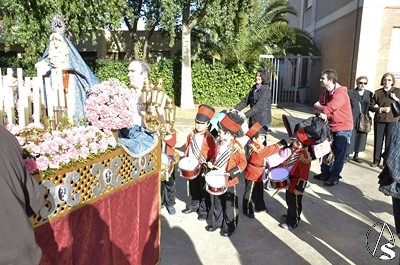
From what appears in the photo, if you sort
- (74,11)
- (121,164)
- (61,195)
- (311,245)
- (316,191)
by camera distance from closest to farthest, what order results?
(61,195)
(121,164)
(311,245)
(316,191)
(74,11)

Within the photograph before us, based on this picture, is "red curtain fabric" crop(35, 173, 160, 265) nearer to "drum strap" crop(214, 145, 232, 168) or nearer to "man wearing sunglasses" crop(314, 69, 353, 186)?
"drum strap" crop(214, 145, 232, 168)

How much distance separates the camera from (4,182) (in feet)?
4.56

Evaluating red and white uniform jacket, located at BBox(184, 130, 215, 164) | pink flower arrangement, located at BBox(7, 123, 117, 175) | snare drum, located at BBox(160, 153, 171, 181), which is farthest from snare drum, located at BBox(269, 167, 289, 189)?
pink flower arrangement, located at BBox(7, 123, 117, 175)

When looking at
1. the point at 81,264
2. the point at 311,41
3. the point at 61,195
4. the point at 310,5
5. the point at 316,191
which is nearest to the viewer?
the point at 61,195

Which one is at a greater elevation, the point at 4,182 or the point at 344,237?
the point at 4,182

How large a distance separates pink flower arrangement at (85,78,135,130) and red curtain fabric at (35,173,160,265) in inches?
19.6

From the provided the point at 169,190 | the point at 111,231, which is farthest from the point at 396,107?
the point at 111,231

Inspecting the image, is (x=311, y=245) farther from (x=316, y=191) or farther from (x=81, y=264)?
(x=81, y=264)

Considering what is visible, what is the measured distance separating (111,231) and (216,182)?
1.27 m

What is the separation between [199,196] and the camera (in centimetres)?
443

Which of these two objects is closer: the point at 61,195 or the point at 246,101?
the point at 61,195

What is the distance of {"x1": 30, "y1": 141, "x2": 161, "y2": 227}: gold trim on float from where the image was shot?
189 cm

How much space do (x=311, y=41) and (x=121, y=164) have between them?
15.9 m

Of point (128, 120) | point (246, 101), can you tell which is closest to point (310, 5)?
point (246, 101)
